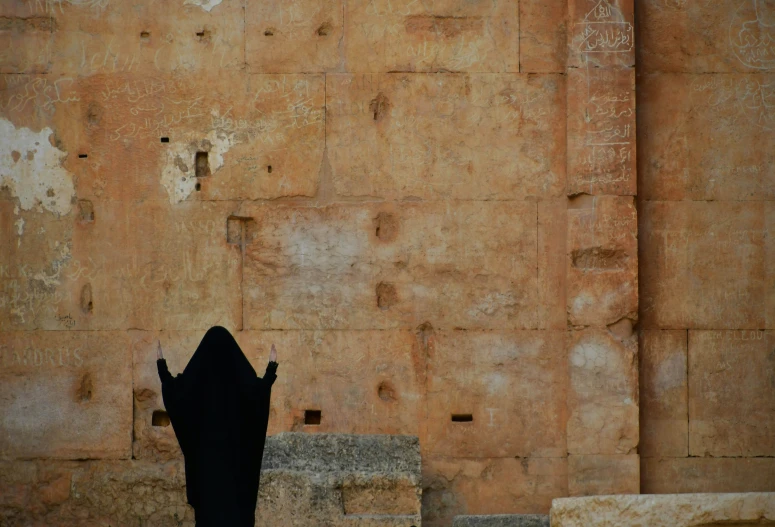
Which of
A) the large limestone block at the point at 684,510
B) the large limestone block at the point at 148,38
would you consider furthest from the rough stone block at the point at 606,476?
the large limestone block at the point at 148,38

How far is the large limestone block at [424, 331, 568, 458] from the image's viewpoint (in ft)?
32.1

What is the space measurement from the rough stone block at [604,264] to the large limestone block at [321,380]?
148cm

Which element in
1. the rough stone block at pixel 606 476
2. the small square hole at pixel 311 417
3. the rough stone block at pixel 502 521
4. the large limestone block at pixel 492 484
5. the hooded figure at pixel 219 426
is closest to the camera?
the hooded figure at pixel 219 426

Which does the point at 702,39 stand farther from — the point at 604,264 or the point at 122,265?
the point at 122,265

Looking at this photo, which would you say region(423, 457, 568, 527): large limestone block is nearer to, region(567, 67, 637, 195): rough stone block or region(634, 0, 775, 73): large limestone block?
region(567, 67, 637, 195): rough stone block

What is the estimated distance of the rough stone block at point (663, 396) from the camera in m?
9.91

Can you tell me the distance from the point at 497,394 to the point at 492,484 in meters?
0.78

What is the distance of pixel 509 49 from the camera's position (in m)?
9.93

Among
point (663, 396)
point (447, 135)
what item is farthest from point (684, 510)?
point (447, 135)

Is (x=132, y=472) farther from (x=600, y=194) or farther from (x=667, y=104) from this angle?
(x=667, y=104)

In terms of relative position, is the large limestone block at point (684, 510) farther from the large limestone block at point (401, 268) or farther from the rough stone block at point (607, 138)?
the rough stone block at point (607, 138)

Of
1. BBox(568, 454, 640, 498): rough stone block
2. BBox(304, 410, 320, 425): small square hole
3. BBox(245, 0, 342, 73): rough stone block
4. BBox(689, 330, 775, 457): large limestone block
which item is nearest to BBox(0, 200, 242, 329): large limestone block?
BBox(304, 410, 320, 425): small square hole

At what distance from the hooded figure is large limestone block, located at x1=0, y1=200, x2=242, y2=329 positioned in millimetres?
3641

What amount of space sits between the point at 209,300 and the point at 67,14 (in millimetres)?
2829
